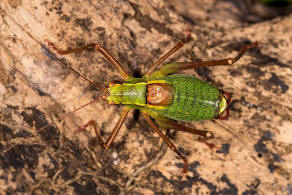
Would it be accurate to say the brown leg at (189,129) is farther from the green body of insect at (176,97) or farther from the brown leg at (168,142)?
the brown leg at (168,142)

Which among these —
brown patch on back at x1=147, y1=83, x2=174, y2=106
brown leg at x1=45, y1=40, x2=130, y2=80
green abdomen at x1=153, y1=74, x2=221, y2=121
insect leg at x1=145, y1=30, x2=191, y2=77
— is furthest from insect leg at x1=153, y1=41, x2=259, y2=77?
brown leg at x1=45, y1=40, x2=130, y2=80

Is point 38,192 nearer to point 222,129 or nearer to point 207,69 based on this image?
point 222,129

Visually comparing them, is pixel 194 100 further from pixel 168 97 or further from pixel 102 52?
pixel 102 52

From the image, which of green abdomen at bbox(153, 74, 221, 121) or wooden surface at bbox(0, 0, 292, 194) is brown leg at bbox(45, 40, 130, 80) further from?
green abdomen at bbox(153, 74, 221, 121)

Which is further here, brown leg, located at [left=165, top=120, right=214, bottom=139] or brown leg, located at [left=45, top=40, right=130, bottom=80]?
brown leg, located at [left=165, top=120, right=214, bottom=139]

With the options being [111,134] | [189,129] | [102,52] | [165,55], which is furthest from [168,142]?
[102,52]

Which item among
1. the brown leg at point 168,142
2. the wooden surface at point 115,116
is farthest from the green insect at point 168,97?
the wooden surface at point 115,116
